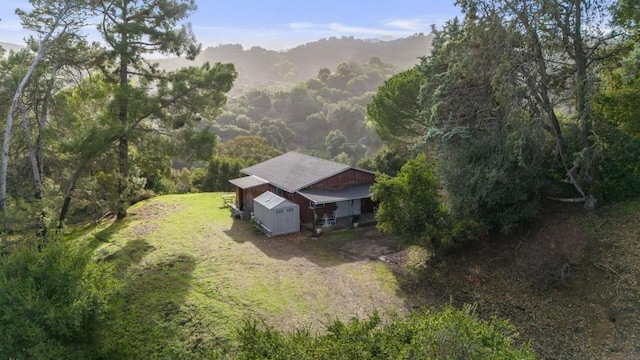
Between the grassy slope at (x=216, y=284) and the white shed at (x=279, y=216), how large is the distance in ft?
2.07

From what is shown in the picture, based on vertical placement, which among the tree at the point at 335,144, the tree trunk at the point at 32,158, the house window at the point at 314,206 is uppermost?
the tree trunk at the point at 32,158

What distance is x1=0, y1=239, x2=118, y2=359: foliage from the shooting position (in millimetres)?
8148

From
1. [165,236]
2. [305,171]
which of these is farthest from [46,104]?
[305,171]

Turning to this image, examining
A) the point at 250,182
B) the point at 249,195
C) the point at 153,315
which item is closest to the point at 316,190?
the point at 249,195

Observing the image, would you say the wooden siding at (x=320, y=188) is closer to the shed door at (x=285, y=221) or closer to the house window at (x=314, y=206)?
the house window at (x=314, y=206)

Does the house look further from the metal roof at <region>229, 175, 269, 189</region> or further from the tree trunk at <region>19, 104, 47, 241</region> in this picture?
the tree trunk at <region>19, 104, 47, 241</region>

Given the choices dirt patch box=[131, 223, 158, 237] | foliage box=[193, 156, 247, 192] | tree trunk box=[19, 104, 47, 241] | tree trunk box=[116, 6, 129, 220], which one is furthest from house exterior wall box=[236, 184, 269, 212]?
foliage box=[193, 156, 247, 192]

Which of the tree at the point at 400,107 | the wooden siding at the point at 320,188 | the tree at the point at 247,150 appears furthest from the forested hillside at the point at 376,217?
the tree at the point at 247,150

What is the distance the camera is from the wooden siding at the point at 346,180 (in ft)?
68.2

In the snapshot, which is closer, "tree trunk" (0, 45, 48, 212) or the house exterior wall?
"tree trunk" (0, 45, 48, 212)

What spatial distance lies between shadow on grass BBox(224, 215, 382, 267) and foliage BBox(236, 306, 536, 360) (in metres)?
8.64

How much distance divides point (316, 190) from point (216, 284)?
8.19 m

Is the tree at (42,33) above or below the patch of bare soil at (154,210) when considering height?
above

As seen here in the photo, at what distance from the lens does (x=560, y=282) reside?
38.5ft
